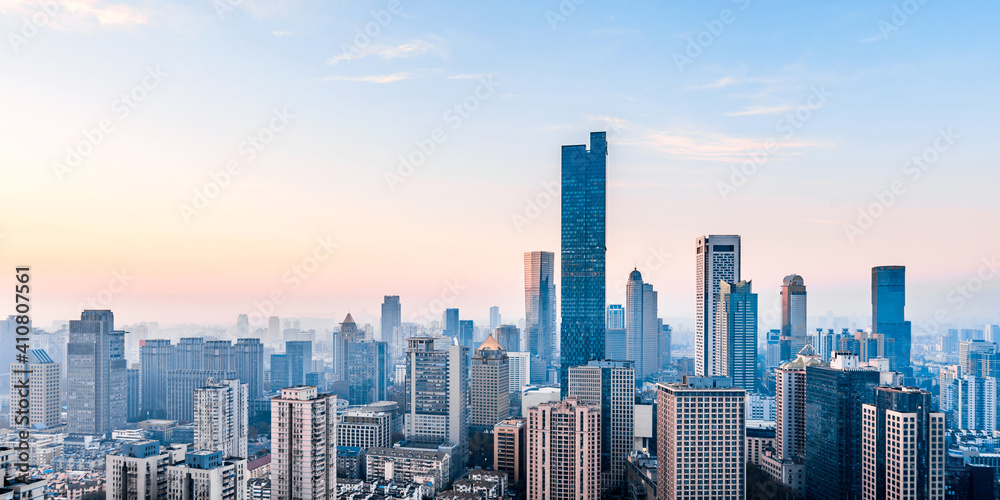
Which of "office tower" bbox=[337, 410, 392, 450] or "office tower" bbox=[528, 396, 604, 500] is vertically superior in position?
"office tower" bbox=[528, 396, 604, 500]

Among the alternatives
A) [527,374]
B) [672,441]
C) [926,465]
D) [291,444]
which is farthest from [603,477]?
[527,374]

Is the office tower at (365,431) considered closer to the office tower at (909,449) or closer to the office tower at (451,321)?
the office tower at (909,449)

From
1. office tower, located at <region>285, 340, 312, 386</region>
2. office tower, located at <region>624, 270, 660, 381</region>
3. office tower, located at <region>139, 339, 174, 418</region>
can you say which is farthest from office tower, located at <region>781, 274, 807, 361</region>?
office tower, located at <region>139, 339, 174, 418</region>

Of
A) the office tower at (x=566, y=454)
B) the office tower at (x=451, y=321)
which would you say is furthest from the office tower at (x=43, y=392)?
the office tower at (x=451, y=321)

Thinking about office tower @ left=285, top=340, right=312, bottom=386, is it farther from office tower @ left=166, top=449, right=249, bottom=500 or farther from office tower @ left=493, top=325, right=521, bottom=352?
office tower @ left=166, top=449, right=249, bottom=500

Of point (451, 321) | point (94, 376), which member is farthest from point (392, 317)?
point (94, 376)

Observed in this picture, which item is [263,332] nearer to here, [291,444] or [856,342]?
[291,444]
